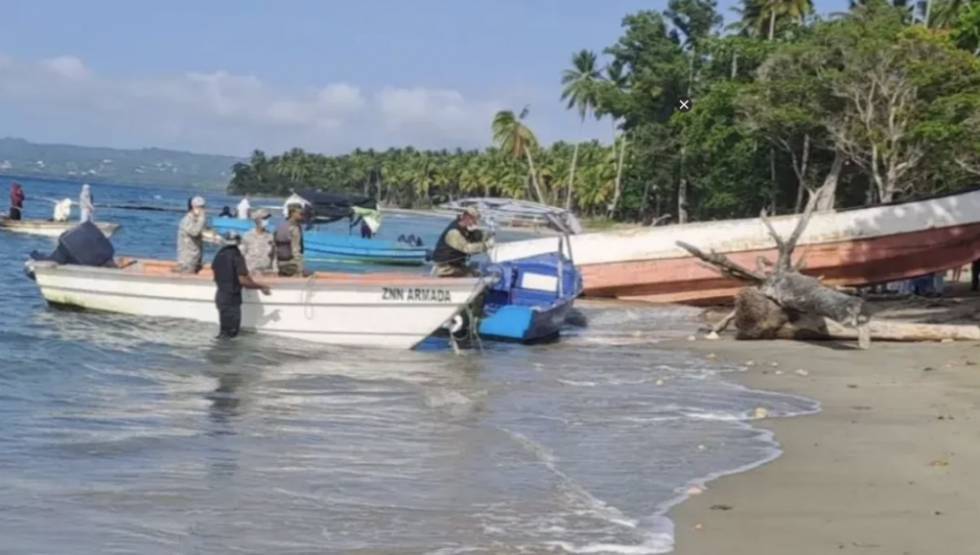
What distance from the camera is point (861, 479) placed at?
813cm

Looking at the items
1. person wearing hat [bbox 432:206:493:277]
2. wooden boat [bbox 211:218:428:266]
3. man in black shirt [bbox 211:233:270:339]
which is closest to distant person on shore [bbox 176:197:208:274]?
man in black shirt [bbox 211:233:270:339]

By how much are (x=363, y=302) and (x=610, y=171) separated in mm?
92749

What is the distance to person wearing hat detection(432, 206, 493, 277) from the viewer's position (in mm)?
16609

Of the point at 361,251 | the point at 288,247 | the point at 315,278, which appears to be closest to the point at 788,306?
the point at 315,278

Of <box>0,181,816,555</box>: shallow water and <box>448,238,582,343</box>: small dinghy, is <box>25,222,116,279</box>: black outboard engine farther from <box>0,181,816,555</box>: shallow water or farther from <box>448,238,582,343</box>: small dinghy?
<box>448,238,582,343</box>: small dinghy

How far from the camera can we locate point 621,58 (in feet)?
236

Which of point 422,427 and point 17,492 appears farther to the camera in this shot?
point 422,427

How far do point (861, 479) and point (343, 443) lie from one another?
391 cm

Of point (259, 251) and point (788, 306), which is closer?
point (259, 251)

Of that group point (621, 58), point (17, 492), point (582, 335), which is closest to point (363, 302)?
point (582, 335)

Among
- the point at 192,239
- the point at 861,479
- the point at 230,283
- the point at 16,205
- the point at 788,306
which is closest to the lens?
the point at 861,479

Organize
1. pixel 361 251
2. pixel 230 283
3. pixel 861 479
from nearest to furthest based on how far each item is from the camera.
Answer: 1. pixel 861 479
2. pixel 230 283
3. pixel 361 251

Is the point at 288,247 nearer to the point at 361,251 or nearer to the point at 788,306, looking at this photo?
the point at 788,306

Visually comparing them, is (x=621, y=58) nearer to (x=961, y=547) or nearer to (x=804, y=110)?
(x=804, y=110)
